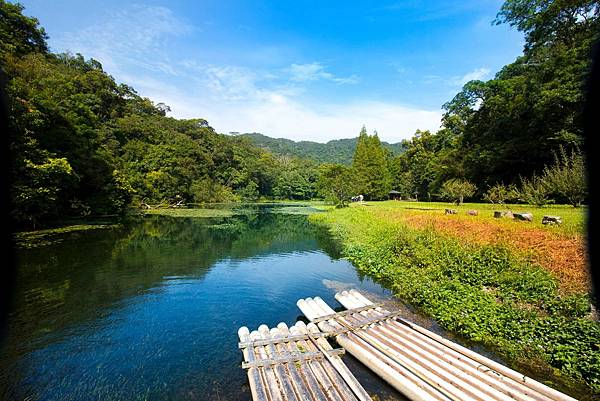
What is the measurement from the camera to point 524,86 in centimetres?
3347

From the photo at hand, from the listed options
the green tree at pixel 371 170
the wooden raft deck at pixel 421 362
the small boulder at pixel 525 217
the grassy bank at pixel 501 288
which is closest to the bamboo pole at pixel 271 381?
the wooden raft deck at pixel 421 362

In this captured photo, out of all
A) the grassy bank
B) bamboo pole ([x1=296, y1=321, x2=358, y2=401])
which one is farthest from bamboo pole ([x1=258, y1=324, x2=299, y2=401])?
the grassy bank

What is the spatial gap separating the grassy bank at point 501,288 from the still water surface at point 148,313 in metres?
2.20

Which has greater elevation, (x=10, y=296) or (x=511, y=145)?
(x=511, y=145)

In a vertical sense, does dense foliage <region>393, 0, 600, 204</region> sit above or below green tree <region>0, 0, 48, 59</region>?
below

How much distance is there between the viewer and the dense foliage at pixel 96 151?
22.2m

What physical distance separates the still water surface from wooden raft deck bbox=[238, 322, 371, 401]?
79cm

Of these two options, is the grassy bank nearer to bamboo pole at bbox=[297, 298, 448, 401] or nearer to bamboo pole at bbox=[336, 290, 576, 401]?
bamboo pole at bbox=[336, 290, 576, 401]

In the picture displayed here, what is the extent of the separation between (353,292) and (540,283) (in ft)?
20.5

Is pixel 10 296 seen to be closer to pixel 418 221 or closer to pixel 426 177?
pixel 418 221

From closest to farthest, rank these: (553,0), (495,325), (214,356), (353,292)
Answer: (214,356) → (495,325) → (353,292) → (553,0)

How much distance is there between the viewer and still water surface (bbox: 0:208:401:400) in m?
6.77

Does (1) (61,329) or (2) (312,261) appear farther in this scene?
(2) (312,261)

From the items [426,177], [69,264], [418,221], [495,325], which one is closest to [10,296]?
[69,264]
